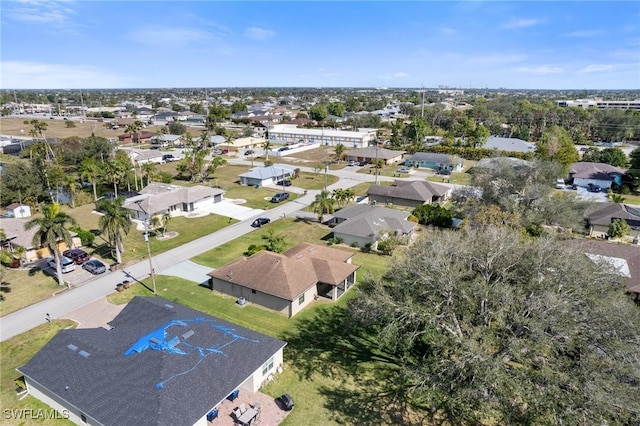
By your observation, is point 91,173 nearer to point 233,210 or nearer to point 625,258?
point 233,210

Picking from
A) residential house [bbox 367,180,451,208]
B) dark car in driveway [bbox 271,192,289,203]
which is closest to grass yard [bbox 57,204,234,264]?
dark car in driveway [bbox 271,192,289,203]

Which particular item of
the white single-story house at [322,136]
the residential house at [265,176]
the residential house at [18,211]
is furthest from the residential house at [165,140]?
the residential house at [18,211]

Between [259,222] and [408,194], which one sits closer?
[259,222]

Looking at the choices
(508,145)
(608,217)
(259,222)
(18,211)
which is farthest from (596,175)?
(18,211)

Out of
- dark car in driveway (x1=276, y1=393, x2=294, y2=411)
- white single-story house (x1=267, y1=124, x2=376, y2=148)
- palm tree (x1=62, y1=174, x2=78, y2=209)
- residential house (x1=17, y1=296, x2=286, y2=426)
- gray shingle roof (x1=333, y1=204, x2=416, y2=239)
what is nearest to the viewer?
residential house (x1=17, y1=296, x2=286, y2=426)

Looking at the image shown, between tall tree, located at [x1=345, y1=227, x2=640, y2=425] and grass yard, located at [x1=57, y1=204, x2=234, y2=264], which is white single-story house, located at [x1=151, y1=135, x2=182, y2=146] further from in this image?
tall tree, located at [x1=345, y1=227, x2=640, y2=425]

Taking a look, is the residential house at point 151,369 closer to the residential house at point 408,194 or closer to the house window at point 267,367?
the house window at point 267,367
